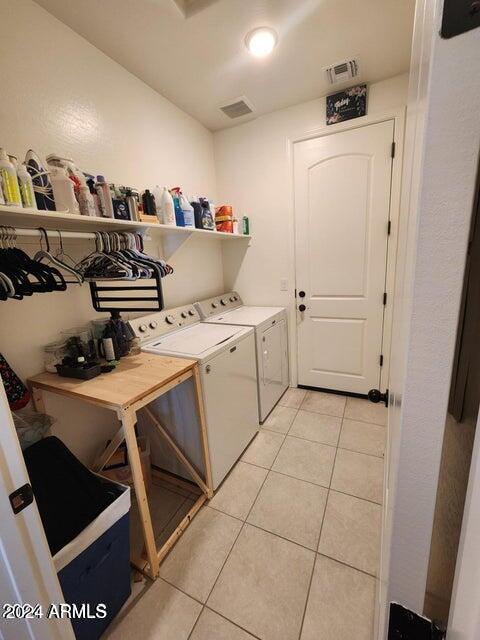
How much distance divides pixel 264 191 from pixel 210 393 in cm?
206

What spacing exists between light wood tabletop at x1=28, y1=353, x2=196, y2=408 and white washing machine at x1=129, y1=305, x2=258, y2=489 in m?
0.13

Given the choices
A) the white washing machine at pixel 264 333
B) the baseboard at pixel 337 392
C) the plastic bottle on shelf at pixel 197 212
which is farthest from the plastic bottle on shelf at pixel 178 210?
the baseboard at pixel 337 392

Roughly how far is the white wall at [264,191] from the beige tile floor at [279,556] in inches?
56.5

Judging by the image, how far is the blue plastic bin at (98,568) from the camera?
0.92 meters

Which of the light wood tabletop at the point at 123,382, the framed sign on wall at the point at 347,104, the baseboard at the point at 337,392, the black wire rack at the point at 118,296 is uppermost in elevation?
the framed sign on wall at the point at 347,104

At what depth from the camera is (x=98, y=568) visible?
1008 mm

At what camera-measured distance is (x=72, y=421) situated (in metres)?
1.59

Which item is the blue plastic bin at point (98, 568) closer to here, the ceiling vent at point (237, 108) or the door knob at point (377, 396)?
the door knob at point (377, 396)

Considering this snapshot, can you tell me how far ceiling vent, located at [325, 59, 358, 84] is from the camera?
1.88 metres

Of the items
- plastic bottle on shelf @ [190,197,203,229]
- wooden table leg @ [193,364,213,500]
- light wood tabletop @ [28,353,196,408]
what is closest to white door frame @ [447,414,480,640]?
light wood tabletop @ [28,353,196,408]

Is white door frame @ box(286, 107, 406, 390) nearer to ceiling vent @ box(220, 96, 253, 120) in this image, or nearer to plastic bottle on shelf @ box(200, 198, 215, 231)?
ceiling vent @ box(220, 96, 253, 120)

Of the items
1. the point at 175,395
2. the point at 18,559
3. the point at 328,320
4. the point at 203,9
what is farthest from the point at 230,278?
the point at 18,559

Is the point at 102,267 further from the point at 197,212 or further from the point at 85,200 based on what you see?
the point at 197,212

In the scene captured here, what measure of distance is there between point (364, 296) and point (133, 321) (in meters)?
1.98
